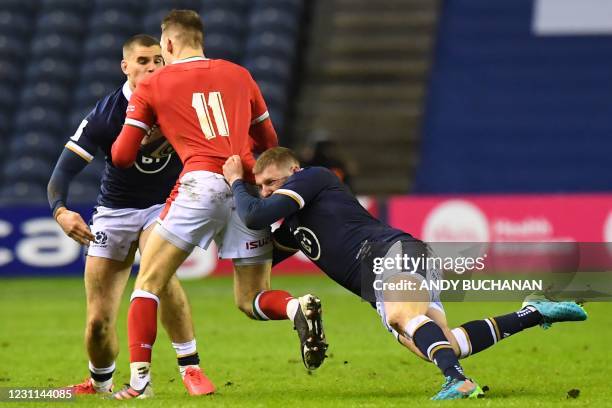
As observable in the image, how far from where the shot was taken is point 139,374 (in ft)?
20.9

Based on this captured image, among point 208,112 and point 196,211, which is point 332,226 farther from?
point 208,112

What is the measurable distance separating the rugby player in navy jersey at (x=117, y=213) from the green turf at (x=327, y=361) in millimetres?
344

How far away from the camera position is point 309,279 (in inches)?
618

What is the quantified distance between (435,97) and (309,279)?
16.6 feet

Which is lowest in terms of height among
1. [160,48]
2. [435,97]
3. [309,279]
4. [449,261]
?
[309,279]

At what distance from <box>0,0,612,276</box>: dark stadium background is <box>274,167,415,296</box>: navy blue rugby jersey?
447 inches

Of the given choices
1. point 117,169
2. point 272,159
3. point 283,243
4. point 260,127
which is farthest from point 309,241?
point 117,169

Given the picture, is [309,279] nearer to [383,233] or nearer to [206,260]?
[206,260]

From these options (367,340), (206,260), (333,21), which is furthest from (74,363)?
(333,21)

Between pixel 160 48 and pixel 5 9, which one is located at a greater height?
pixel 160 48

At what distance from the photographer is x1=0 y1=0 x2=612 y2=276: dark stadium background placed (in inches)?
740

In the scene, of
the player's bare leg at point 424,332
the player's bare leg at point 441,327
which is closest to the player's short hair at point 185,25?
the player's bare leg at point 424,332

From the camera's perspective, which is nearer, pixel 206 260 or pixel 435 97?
pixel 206 260

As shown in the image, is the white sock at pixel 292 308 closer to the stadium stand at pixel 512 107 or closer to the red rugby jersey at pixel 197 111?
the red rugby jersey at pixel 197 111
